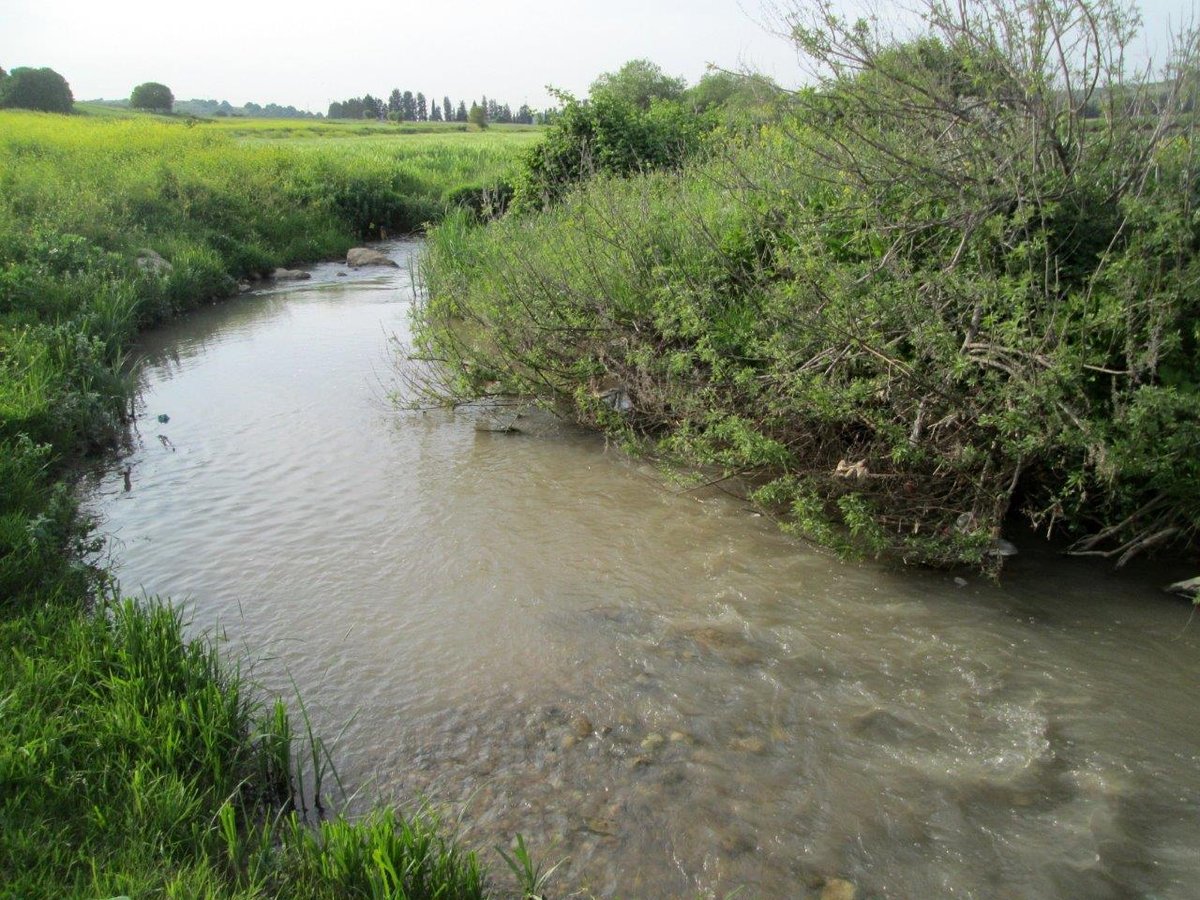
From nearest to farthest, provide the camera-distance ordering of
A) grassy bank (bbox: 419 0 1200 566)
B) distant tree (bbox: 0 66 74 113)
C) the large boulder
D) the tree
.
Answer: grassy bank (bbox: 419 0 1200 566) < the large boulder < distant tree (bbox: 0 66 74 113) < the tree

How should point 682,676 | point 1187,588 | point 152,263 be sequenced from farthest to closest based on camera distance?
point 152,263
point 1187,588
point 682,676

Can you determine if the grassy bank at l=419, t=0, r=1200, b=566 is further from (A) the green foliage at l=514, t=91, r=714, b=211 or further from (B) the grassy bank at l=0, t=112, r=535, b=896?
(A) the green foliage at l=514, t=91, r=714, b=211

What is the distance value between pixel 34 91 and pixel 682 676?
204 ft

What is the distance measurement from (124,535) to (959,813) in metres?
6.02

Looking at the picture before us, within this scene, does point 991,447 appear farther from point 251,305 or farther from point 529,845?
point 251,305

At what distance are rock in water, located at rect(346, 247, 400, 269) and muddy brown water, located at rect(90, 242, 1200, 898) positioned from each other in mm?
13508

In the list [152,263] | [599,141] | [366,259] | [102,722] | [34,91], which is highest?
[34,91]

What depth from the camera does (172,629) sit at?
A: 14.3 ft

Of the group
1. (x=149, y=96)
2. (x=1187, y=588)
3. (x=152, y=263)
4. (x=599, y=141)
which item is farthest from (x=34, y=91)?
(x=1187, y=588)

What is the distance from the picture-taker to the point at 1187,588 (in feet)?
17.0

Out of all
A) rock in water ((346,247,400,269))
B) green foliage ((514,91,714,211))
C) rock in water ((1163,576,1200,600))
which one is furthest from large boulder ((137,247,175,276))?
rock in water ((1163,576,1200,600))

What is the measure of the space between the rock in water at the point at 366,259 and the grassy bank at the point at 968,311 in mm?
15522

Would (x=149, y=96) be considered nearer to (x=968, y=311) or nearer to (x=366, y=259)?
(x=366, y=259)

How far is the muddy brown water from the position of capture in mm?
3555
